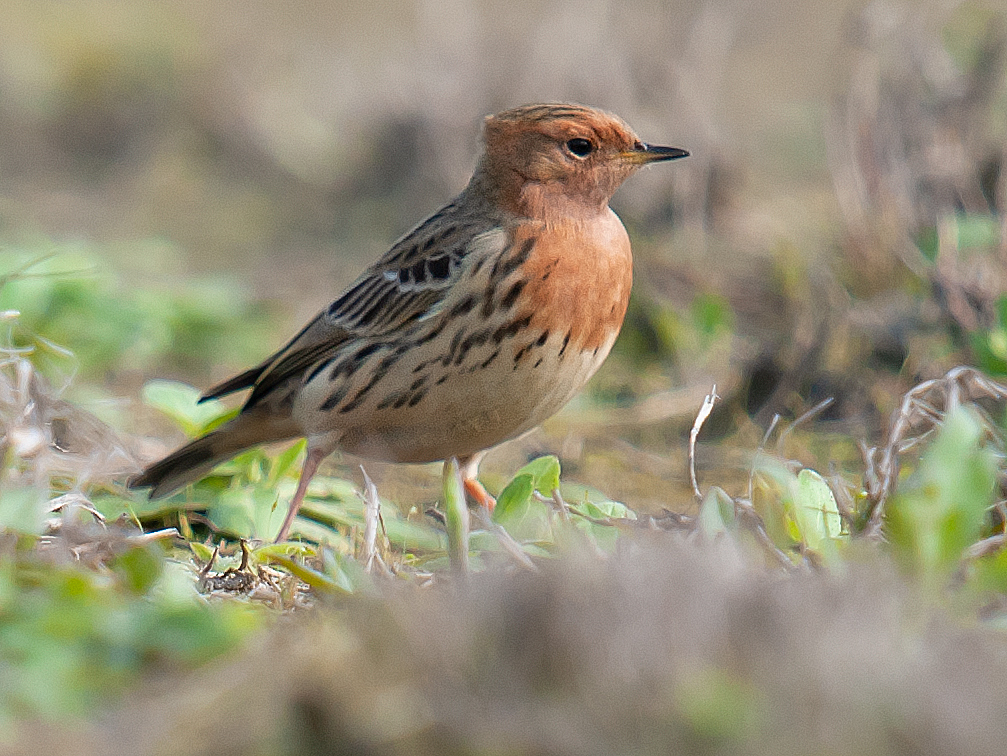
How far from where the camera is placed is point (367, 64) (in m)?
11.7

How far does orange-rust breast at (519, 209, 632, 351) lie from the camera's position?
426 centimetres

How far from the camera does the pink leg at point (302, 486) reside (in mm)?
4188

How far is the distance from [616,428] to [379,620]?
3.68 meters

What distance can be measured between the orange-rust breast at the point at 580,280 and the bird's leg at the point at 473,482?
2.49ft

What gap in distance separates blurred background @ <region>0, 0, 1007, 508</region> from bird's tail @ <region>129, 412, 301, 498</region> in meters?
0.52

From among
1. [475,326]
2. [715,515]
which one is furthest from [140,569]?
[475,326]

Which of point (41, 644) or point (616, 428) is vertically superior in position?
point (41, 644)

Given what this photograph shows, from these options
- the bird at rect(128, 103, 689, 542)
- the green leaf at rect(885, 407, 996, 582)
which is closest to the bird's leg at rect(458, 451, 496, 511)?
the bird at rect(128, 103, 689, 542)

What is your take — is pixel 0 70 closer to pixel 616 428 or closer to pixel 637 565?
pixel 616 428

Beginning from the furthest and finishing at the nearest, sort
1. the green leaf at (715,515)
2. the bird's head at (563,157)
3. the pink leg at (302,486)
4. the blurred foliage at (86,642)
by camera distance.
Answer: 1. the bird's head at (563,157)
2. the pink leg at (302,486)
3. the green leaf at (715,515)
4. the blurred foliage at (86,642)

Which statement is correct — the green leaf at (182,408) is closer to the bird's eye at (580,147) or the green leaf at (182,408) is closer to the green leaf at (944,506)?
the bird's eye at (580,147)

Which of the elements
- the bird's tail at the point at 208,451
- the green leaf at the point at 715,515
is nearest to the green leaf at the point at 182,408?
the bird's tail at the point at 208,451

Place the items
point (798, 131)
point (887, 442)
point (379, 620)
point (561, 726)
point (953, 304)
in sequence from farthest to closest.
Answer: point (798, 131) < point (953, 304) < point (887, 442) < point (379, 620) < point (561, 726)

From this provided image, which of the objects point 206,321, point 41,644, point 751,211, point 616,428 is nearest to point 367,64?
point 751,211
